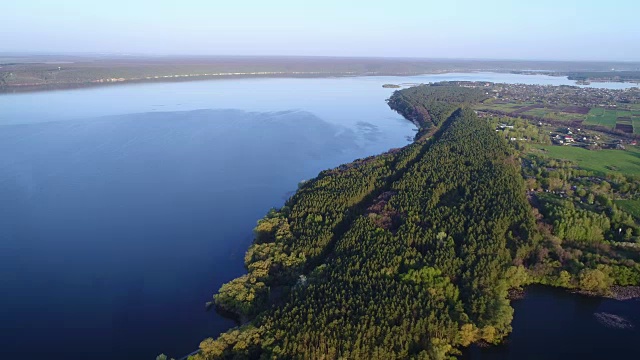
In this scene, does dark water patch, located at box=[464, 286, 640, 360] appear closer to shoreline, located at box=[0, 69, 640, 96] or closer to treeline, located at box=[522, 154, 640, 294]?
treeline, located at box=[522, 154, 640, 294]

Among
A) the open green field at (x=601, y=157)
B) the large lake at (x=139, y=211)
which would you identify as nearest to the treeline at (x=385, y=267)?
the large lake at (x=139, y=211)

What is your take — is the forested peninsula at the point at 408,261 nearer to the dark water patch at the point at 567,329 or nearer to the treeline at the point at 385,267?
the treeline at the point at 385,267

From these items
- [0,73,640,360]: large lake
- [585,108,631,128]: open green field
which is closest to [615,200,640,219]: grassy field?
[0,73,640,360]: large lake

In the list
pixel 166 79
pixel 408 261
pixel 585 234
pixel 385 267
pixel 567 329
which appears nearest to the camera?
pixel 567 329

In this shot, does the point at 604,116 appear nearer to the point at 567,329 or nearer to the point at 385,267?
the point at 567,329

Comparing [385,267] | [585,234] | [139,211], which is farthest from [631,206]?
[139,211]
